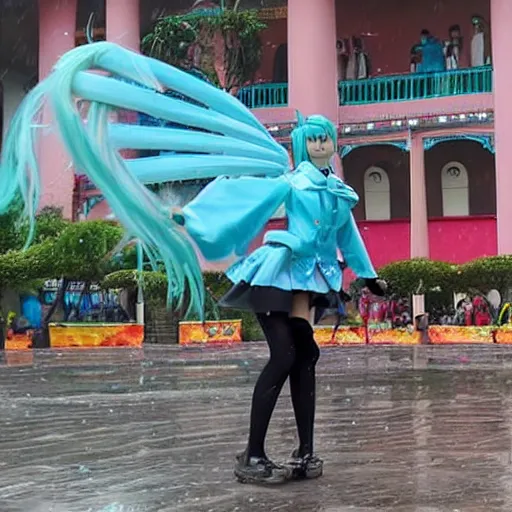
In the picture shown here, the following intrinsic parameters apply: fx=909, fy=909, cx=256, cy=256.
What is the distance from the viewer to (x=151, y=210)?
4.32 meters

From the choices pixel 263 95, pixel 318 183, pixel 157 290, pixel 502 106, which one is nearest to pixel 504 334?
pixel 502 106

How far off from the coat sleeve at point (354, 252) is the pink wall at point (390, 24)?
24.1 meters

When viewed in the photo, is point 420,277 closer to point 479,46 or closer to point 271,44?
point 479,46

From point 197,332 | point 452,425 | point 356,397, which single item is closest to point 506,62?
point 197,332

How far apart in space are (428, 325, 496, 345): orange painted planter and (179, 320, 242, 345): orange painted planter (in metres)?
4.13

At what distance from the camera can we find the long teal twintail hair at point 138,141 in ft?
13.8

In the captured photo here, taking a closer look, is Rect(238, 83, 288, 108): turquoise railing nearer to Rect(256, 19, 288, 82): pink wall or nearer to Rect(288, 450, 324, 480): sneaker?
Rect(256, 19, 288, 82): pink wall

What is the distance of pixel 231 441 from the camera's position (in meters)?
5.57

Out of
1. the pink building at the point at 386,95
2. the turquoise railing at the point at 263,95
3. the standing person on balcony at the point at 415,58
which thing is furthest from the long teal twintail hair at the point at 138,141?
the standing person on balcony at the point at 415,58

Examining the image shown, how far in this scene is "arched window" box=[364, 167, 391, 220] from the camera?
27422 mm

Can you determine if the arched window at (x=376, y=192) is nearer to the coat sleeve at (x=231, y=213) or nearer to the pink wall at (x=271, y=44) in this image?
the pink wall at (x=271, y=44)

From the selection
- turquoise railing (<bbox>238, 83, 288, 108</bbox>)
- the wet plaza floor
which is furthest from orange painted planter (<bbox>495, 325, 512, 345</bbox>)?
turquoise railing (<bbox>238, 83, 288, 108</bbox>)

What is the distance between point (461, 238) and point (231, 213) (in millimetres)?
22002

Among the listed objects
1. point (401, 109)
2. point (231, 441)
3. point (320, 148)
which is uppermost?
point (401, 109)
